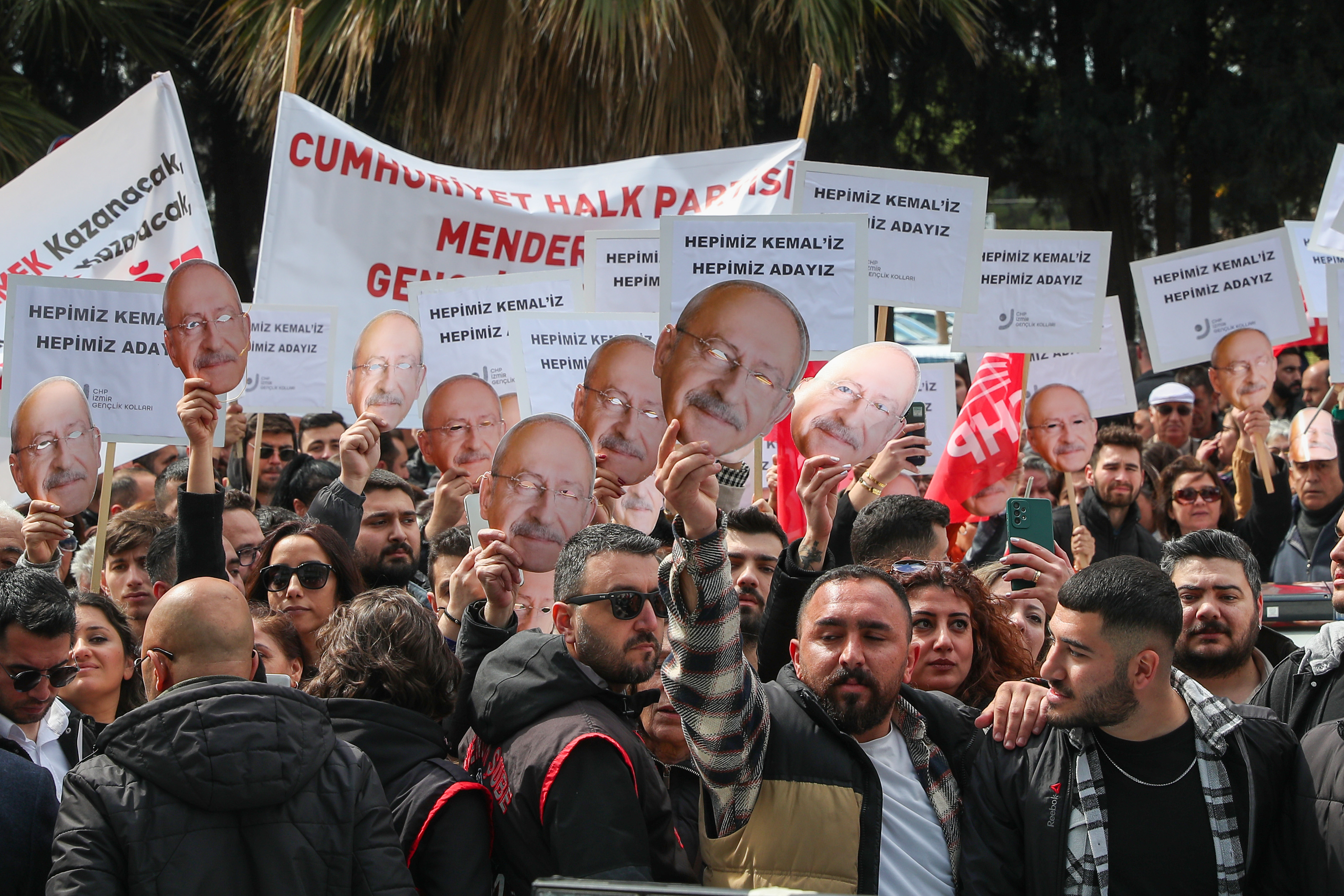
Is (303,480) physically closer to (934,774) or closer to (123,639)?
(123,639)

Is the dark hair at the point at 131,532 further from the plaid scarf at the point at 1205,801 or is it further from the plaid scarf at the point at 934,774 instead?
the plaid scarf at the point at 1205,801

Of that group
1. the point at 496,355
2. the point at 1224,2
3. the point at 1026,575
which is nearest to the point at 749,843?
the point at 1026,575

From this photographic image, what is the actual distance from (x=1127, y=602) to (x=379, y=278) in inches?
167

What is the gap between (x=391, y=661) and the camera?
289 cm

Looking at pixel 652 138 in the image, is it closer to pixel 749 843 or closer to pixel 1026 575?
pixel 1026 575

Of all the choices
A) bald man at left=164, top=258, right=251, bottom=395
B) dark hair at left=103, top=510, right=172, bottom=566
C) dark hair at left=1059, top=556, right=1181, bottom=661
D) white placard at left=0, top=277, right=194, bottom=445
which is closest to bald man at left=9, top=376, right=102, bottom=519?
dark hair at left=103, top=510, right=172, bottom=566

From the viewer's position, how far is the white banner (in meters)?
6.10

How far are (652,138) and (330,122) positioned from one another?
3584mm

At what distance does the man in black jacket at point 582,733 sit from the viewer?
2.64 meters

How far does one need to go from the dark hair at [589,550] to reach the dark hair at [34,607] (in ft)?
3.62

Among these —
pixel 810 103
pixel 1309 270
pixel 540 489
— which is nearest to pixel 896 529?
pixel 540 489

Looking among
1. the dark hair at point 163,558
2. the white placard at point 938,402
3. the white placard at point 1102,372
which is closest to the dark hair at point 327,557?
the dark hair at point 163,558

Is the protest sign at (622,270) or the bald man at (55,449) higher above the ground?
the protest sign at (622,270)

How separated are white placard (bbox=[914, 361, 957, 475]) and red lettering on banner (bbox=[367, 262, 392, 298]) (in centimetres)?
245
